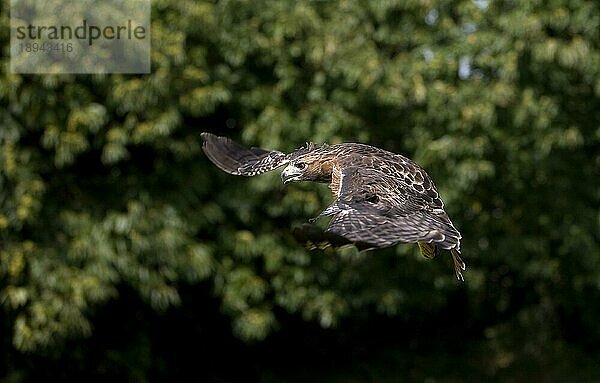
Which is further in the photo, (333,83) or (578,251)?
(578,251)

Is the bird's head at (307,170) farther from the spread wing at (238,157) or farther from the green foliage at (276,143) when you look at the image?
the green foliage at (276,143)

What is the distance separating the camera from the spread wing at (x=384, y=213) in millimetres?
3023

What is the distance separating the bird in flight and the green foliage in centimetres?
332

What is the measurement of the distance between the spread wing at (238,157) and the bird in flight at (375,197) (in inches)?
0.5

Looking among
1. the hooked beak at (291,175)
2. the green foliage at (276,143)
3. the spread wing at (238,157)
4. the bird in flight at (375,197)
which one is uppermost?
the bird in flight at (375,197)

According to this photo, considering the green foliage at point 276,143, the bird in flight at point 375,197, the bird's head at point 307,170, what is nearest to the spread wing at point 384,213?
the bird in flight at point 375,197

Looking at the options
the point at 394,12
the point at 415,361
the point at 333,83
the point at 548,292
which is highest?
the point at 394,12

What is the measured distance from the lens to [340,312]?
8.43 m

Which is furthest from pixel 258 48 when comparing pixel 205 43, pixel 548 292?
pixel 548 292

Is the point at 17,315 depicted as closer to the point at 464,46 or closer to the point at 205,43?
the point at 205,43

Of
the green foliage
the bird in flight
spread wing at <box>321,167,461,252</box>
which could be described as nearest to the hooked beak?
the bird in flight

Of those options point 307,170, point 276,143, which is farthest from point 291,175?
point 276,143

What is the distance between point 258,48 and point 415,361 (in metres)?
3.89

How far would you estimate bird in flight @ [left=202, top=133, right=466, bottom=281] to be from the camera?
3062 millimetres
